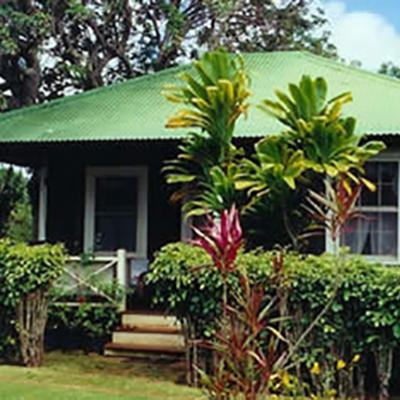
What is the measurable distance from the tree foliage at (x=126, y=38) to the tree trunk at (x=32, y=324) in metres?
12.4

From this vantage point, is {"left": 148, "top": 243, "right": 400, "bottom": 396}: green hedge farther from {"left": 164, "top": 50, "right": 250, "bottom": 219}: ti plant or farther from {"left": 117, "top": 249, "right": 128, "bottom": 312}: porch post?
{"left": 117, "top": 249, "right": 128, "bottom": 312}: porch post

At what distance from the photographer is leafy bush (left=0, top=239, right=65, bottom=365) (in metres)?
10.1

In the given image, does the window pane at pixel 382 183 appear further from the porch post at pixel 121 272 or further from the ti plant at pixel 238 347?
the ti plant at pixel 238 347

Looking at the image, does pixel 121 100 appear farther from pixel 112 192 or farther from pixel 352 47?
pixel 352 47

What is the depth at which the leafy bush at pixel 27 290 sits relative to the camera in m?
10.1

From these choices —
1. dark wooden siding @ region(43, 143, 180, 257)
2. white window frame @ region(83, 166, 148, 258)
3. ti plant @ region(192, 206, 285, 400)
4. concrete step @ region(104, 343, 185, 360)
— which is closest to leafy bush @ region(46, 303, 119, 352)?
concrete step @ region(104, 343, 185, 360)

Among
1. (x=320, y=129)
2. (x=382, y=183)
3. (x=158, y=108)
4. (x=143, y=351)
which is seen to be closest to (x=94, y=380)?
(x=143, y=351)

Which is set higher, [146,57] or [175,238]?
[146,57]

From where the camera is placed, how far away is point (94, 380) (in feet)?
31.6

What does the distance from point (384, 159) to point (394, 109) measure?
3.00 feet

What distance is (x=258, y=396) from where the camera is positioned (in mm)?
5242

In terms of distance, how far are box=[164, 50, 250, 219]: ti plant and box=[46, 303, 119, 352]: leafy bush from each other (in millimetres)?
2190

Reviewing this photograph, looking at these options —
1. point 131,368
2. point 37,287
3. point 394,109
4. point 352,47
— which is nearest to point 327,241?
point 394,109

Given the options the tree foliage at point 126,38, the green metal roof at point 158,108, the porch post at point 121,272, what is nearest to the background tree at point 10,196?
the tree foliage at point 126,38
